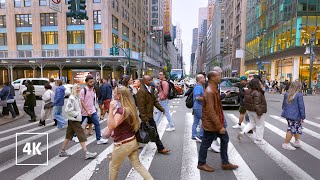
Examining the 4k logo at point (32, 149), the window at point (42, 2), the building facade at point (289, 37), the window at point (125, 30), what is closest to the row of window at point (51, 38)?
the window at point (42, 2)

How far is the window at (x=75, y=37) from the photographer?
46656mm

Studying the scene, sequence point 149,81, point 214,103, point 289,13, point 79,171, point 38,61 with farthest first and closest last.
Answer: point 38,61
point 289,13
point 149,81
point 79,171
point 214,103

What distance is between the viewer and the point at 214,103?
4703 mm

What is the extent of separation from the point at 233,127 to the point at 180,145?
124 inches

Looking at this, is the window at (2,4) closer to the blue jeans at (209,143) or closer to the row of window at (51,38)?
the row of window at (51,38)

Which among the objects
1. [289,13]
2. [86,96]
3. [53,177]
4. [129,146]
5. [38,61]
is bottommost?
[53,177]

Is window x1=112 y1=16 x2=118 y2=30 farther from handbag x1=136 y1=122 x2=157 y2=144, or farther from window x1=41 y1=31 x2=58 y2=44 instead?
handbag x1=136 y1=122 x2=157 y2=144

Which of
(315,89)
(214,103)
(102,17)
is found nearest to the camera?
(214,103)

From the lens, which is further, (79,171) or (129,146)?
(79,171)

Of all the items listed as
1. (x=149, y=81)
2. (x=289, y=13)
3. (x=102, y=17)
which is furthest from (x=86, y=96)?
(x=102, y=17)

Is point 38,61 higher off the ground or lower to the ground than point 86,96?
higher

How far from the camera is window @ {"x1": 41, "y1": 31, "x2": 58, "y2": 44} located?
47719mm

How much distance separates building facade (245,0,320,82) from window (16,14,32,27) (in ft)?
136

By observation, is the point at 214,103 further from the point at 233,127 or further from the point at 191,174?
the point at 233,127
